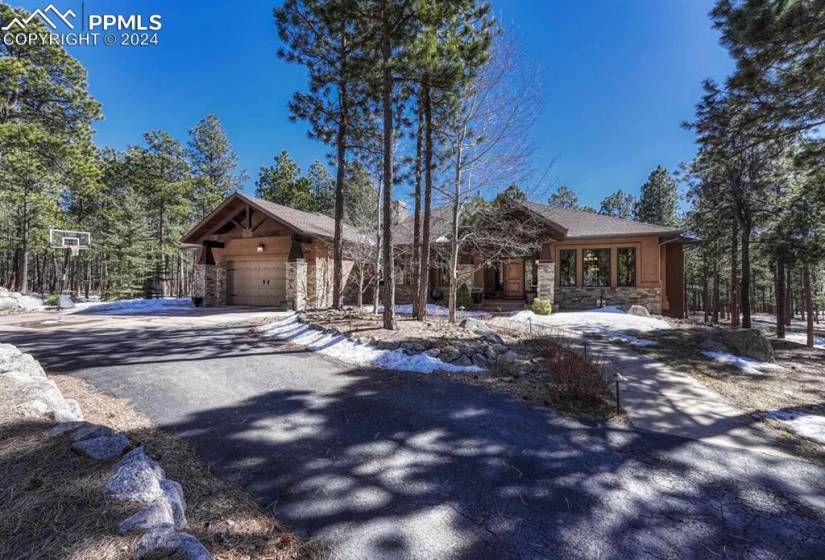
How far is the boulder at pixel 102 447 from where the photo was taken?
2.44 meters

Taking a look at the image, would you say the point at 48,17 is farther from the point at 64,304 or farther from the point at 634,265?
the point at 634,265

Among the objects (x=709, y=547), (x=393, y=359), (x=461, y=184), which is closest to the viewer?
(x=709, y=547)

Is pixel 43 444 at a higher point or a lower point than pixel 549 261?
lower

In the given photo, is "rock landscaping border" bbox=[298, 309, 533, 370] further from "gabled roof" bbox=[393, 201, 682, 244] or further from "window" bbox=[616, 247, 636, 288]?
"window" bbox=[616, 247, 636, 288]

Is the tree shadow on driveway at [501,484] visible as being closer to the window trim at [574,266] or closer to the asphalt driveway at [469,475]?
the asphalt driveway at [469,475]

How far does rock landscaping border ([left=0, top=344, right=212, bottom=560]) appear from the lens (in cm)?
162

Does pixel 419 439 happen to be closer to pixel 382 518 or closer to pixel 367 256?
pixel 382 518

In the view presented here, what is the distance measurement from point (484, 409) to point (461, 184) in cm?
676

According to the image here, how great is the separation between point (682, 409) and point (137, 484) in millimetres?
5659

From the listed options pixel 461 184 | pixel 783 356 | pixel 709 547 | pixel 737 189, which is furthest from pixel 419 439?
pixel 737 189

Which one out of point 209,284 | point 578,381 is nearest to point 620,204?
point 209,284

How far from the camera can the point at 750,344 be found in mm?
7980

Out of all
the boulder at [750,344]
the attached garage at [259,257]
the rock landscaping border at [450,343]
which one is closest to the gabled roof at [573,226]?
the attached garage at [259,257]

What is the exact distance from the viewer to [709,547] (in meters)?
2.10
